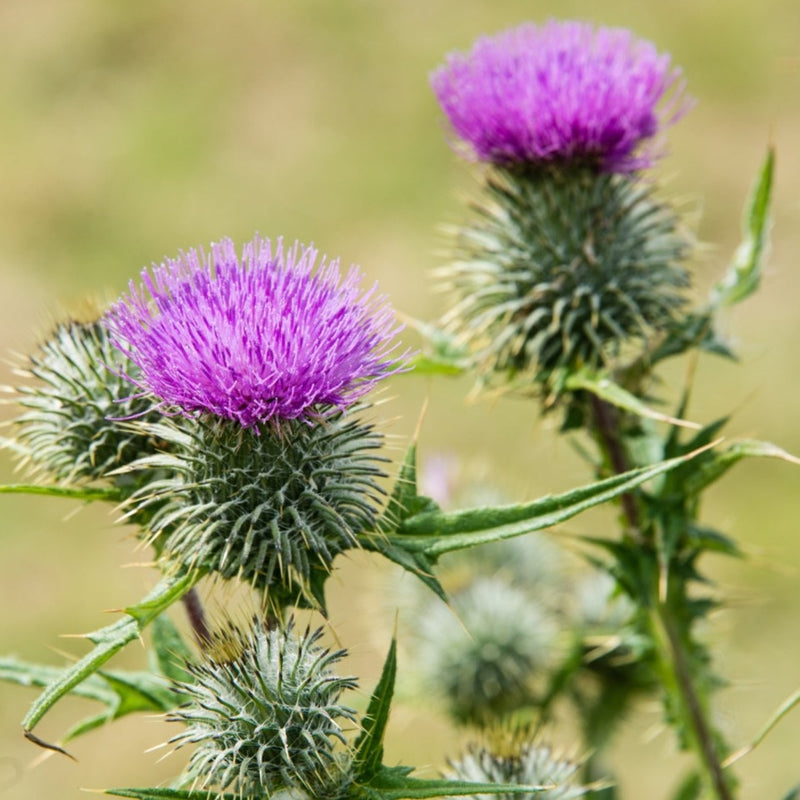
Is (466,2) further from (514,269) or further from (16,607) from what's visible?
(514,269)

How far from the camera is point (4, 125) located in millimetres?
15000

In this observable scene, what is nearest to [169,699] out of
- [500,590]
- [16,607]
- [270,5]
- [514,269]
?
[514,269]

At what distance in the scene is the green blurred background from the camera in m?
9.20

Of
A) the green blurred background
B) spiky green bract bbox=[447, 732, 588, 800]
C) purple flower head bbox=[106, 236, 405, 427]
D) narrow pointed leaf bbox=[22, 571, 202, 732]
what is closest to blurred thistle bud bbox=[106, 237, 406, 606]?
purple flower head bbox=[106, 236, 405, 427]

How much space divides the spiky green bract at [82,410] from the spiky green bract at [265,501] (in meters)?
0.22

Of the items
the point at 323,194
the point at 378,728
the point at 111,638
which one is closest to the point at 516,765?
the point at 378,728

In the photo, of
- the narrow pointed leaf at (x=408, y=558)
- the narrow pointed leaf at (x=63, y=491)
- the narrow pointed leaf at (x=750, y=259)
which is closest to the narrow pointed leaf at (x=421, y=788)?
the narrow pointed leaf at (x=408, y=558)

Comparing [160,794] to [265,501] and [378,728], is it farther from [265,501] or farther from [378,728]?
[265,501]

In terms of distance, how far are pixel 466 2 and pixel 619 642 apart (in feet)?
44.6

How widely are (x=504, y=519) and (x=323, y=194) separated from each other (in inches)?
452

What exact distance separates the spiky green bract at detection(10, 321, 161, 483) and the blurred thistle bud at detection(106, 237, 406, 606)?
22cm

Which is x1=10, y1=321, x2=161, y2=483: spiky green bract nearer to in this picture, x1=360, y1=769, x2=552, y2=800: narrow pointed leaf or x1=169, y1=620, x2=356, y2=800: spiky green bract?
x1=169, y1=620, x2=356, y2=800: spiky green bract

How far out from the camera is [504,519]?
2656 mm

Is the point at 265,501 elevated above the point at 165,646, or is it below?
above
